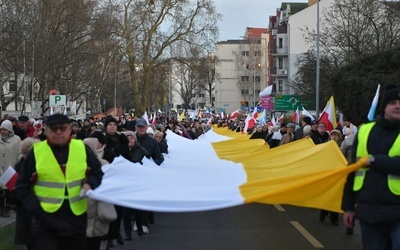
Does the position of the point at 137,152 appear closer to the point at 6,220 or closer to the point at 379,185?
the point at 6,220

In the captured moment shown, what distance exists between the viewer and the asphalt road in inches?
374

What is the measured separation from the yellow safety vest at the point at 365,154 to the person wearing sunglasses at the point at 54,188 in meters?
2.38

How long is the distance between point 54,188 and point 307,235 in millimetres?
5729

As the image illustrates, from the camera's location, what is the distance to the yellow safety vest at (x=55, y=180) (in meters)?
5.63

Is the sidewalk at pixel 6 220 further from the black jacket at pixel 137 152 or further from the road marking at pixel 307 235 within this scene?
the road marking at pixel 307 235

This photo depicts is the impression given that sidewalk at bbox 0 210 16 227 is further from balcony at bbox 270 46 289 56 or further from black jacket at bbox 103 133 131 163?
balcony at bbox 270 46 289 56

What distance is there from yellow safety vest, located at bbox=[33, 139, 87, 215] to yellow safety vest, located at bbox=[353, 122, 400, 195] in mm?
2452

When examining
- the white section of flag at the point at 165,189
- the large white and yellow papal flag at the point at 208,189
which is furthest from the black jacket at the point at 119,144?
the large white and yellow papal flag at the point at 208,189

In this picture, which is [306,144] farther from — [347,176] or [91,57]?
[91,57]

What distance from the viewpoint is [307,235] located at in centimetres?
1036

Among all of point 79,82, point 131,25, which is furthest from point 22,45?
point 131,25

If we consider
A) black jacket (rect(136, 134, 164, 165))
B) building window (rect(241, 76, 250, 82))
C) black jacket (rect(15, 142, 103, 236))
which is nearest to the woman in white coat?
black jacket (rect(136, 134, 164, 165))

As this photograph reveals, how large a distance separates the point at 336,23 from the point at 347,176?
42.3 meters

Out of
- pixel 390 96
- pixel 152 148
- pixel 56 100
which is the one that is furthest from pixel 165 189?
pixel 56 100
